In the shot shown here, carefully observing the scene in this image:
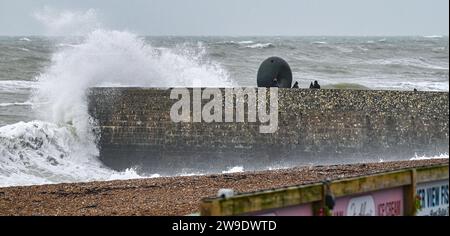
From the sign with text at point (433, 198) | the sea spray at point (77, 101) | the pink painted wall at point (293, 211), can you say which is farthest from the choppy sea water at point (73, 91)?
the pink painted wall at point (293, 211)

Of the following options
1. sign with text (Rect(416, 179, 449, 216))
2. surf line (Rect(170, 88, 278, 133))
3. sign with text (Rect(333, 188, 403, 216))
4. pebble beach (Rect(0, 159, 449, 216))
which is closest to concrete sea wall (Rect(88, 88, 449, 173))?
surf line (Rect(170, 88, 278, 133))

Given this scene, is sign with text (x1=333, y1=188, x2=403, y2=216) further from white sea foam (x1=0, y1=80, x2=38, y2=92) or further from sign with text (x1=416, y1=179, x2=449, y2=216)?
white sea foam (x1=0, y1=80, x2=38, y2=92)

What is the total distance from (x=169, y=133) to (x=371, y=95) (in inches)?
142

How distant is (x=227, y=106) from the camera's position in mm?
18250

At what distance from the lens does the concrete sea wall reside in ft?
57.5

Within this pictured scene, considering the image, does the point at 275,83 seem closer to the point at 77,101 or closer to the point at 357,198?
the point at 77,101

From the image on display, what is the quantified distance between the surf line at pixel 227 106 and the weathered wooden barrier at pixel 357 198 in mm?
10350

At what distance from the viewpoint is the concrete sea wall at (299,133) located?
690 inches

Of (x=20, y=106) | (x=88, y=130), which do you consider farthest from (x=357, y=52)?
(x=88, y=130)

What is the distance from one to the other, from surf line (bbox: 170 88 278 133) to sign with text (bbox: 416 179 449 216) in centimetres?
1026

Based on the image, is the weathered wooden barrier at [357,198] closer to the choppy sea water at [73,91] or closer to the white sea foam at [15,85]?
the choppy sea water at [73,91]

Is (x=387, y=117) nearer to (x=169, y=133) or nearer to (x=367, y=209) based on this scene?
(x=169, y=133)

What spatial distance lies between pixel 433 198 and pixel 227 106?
10.7 m
